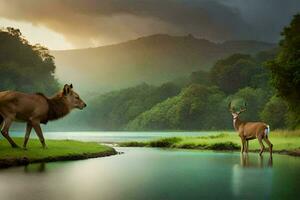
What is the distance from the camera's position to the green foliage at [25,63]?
67250mm

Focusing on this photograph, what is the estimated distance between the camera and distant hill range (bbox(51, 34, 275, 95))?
149 m

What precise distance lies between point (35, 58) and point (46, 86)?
14.3ft

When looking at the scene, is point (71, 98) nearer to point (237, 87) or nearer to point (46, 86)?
point (46, 86)

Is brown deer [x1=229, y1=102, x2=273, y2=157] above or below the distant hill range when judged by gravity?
below

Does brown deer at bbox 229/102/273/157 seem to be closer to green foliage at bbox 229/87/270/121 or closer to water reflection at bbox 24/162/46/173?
water reflection at bbox 24/162/46/173

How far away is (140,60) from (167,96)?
209 ft

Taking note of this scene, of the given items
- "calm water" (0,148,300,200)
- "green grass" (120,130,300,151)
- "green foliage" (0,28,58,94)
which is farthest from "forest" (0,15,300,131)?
"calm water" (0,148,300,200)

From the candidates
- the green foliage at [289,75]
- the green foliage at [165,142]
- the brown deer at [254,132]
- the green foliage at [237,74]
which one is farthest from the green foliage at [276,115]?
the brown deer at [254,132]

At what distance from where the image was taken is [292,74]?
2833cm

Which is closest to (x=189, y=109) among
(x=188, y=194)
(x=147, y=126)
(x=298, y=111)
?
(x=147, y=126)

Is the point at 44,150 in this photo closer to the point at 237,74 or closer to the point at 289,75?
the point at 289,75

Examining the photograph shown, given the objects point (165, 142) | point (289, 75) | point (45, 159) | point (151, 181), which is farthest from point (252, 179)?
point (165, 142)

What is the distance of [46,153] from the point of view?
20844 mm

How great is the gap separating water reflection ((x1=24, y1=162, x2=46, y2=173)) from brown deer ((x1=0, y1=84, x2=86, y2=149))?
7.23ft
